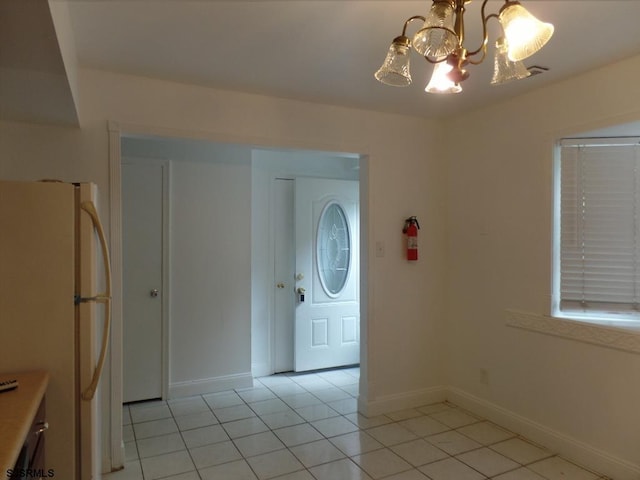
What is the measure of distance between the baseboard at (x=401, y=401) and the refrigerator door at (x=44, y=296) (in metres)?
2.13

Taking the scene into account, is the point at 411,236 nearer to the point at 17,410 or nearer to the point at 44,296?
the point at 44,296

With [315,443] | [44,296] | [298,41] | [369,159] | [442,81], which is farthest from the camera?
[369,159]

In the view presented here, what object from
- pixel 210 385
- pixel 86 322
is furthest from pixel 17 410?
pixel 210 385

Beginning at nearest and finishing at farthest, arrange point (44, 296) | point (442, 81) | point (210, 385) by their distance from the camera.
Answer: point (442, 81) < point (44, 296) < point (210, 385)

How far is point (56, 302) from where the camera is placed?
1771 mm

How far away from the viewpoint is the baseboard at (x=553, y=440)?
2.41 m

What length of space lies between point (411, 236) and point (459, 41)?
2185 millimetres

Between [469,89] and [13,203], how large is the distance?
106 inches

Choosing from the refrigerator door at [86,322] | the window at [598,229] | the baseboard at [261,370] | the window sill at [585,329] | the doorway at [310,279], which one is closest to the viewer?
the refrigerator door at [86,322]

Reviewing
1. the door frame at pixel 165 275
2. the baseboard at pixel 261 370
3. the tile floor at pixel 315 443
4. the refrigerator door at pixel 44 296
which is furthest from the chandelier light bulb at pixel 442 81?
the baseboard at pixel 261 370

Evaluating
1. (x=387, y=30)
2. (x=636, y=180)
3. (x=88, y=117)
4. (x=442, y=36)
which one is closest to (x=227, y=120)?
(x=88, y=117)

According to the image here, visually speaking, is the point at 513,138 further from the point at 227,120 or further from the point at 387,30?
the point at 227,120

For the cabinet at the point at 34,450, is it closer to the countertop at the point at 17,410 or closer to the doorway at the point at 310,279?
the countertop at the point at 17,410

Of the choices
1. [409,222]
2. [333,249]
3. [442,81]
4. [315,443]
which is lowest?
[315,443]
